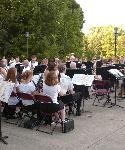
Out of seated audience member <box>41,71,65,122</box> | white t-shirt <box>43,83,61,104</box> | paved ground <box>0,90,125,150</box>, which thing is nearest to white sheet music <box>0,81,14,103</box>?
paved ground <box>0,90,125,150</box>

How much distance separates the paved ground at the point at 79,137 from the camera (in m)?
8.59

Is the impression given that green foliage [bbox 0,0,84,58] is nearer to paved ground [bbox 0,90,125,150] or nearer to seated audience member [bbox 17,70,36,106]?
seated audience member [bbox 17,70,36,106]

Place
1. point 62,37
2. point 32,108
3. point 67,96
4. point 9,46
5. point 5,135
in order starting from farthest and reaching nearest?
point 62,37, point 9,46, point 67,96, point 32,108, point 5,135

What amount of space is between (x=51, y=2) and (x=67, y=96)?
30.4 m

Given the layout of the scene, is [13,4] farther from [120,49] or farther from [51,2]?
[120,49]

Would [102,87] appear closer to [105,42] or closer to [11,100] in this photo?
[11,100]

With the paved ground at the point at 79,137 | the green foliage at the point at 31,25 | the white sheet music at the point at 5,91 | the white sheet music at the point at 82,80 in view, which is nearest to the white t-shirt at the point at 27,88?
the paved ground at the point at 79,137

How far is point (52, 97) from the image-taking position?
9.93 metres

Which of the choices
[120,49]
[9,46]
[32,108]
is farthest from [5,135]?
[120,49]

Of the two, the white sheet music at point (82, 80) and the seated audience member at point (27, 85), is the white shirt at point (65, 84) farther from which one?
the white sheet music at point (82, 80)

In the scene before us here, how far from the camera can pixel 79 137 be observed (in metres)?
9.43

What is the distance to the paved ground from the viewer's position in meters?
8.59

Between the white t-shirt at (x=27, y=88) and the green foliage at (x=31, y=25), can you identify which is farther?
the green foliage at (x=31, y=25)

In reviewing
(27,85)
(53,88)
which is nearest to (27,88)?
(27,85)
